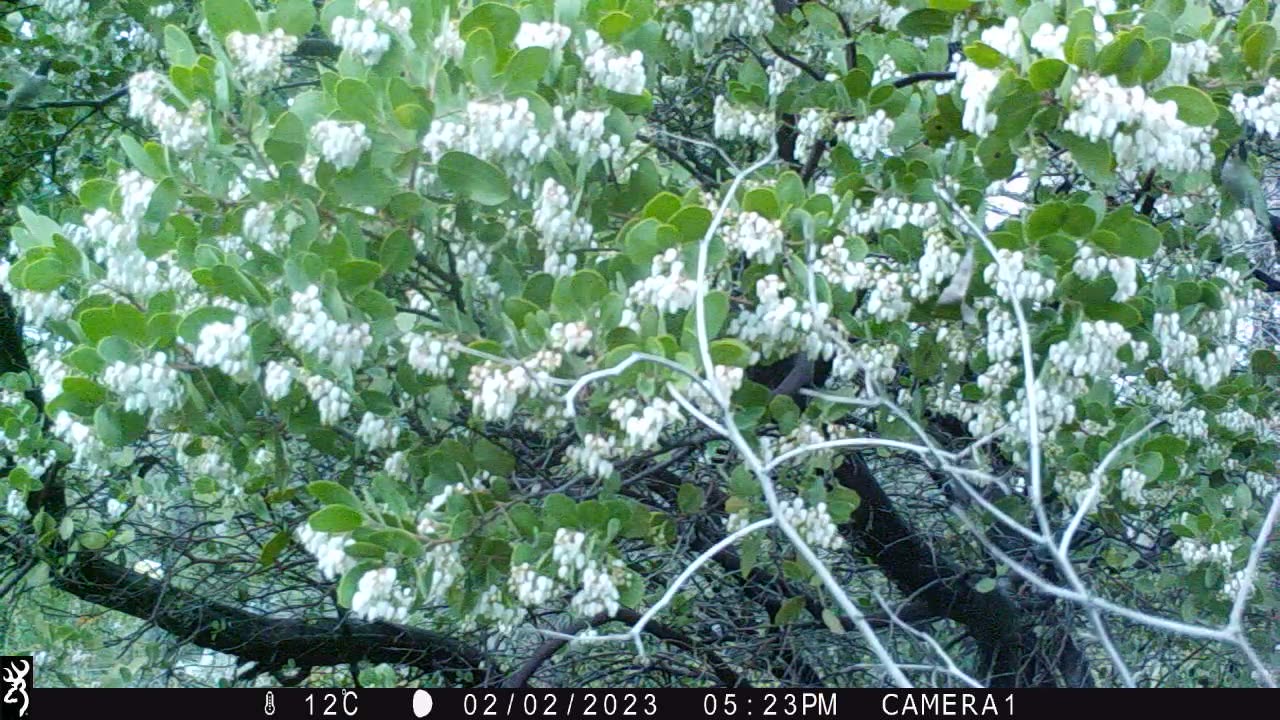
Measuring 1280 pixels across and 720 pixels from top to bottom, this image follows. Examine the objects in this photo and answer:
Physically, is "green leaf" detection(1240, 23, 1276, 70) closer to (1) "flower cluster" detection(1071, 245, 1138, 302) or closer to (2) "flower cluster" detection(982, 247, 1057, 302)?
(1) "flower cluster" detection(1071, 245, 1138, 302)

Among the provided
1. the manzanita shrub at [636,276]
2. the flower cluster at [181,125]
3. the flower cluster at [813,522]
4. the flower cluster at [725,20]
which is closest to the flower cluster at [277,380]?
the manzanita shrub at [636,276]

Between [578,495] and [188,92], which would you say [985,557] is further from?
[188,92]

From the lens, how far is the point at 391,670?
4.91 metres

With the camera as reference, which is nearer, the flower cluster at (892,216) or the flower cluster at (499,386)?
the flower cluster at (499,386)

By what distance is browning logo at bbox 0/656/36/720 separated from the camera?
3.73 meters

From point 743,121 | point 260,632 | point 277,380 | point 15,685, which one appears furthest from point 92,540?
point 743,121

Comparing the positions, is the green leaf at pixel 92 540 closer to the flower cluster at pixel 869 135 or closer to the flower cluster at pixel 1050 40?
the flower cluster at pixel 869 135

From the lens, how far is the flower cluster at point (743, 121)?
11.7 feet

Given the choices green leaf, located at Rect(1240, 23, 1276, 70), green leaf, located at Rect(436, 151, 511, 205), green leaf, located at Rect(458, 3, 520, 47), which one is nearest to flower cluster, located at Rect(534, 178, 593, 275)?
green leaf, located at Rect(436, 151, 511, 205)

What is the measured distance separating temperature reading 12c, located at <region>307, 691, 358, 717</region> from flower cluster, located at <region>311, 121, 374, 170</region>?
6.03 ft

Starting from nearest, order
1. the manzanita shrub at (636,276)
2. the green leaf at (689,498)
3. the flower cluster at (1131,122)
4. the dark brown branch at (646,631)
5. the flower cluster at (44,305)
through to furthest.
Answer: the flower cluster at (1131,122), the manzanita shrub at (636,276), the flower cluster at (44,305), the green leaf at (689,498), the dark brown branch at (646,631)

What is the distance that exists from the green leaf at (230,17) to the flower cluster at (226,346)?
0.69 metres

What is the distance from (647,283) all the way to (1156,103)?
1.15 metres

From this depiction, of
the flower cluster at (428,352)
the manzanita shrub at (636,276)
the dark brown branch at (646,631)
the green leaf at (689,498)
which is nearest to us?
the manzanita shrub at (636,276)
